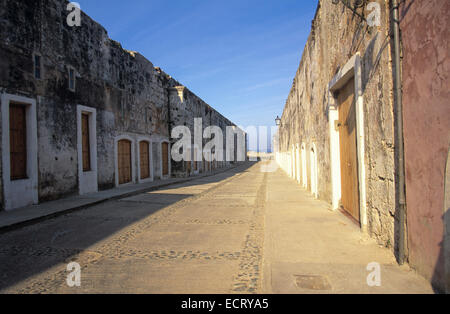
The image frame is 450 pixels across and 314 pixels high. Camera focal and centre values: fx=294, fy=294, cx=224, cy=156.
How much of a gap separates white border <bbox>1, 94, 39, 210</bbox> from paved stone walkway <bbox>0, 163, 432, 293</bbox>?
179 centimetres

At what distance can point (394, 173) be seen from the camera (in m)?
3.40

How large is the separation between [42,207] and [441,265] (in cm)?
840

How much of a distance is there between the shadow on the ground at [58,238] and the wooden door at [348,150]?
4331 millimetres

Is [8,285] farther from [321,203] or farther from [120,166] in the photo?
[120,166]

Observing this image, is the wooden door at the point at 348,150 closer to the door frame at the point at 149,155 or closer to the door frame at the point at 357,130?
the door frame at the point at 357,130

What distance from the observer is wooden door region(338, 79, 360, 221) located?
5.20m

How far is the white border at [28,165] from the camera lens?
7.23 metres

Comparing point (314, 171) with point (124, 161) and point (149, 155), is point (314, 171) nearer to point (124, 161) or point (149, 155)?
point (124, 161)

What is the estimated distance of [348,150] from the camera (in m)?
5.57

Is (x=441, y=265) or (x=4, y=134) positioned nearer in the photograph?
(x=441, y=265)

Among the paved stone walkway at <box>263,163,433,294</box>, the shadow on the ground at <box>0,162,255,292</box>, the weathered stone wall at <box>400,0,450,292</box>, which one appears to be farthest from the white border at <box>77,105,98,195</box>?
the weathered stone wall at <box>400,0,450,292</box>

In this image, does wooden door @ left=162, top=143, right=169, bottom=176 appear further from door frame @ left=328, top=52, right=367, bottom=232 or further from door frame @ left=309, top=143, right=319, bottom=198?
door frame @ left=328, top=52, right=367, bottom=232
